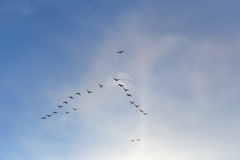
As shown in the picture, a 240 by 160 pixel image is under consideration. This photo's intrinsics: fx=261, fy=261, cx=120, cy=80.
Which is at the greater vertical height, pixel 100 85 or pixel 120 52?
pixel 120 52

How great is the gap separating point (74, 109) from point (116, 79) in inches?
897

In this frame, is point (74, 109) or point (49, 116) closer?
point (74, 109)

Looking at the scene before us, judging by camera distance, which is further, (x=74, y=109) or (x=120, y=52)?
(x=74, y=109)

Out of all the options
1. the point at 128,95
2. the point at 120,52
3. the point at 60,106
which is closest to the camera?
the point at 120,52

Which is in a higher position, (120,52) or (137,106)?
(120,52)

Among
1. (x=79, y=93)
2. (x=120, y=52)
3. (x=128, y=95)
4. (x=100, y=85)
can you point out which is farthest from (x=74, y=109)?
(x=120, y=52)

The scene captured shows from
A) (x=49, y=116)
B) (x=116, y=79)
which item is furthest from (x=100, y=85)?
(x=49, y=116)

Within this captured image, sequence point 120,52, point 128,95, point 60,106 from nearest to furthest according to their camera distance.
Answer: point 120,52
point 128,95
point 60,106

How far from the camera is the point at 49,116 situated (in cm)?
12362

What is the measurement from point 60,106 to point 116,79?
99.1 feet

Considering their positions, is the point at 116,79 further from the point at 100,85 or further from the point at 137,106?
the point at 137,106

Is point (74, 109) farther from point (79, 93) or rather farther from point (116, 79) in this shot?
Result: point (116, 79)

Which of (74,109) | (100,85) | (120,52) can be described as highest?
(120,52)

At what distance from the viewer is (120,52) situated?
103500 mm
